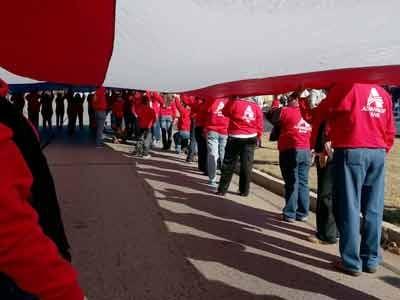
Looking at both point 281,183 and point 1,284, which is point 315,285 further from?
point 281,183

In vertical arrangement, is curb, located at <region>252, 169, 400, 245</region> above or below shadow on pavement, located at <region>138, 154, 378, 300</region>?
above

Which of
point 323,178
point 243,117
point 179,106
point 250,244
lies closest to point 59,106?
point 179,106

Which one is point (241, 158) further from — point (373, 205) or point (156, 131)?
point (156, 131)

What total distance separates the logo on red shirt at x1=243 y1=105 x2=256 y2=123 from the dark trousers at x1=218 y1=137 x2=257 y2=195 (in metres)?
0.33

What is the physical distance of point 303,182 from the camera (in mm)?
6801

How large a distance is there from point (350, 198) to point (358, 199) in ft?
0.33

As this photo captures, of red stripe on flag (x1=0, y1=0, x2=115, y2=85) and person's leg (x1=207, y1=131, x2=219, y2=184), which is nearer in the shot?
red stripe on flag (x1=0, y1=0, x2=115, y2=85)

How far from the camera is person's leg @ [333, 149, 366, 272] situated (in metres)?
4.70

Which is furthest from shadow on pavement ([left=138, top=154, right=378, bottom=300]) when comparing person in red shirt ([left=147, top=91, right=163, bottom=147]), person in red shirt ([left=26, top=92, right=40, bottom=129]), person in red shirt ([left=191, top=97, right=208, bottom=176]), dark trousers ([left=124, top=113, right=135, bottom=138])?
person in red shirt ([left=26, top=92, right=40, bottom=129])

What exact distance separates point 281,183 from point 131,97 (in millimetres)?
9627

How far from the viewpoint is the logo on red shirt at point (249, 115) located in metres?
8.21

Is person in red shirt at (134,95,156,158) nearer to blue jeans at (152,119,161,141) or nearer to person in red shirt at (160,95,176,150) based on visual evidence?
person in red shirt at (160,95,176,150)

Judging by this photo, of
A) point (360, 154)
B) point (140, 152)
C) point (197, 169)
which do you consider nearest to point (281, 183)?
point (197, 169)

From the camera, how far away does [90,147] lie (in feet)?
52.6
